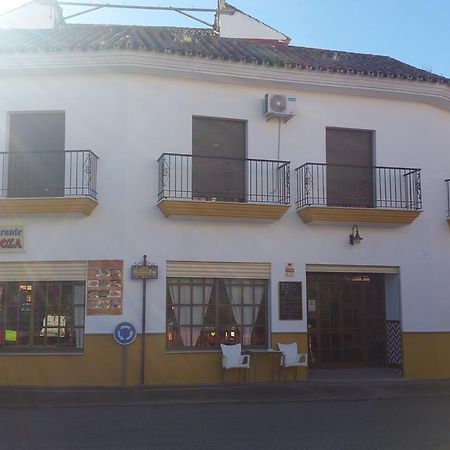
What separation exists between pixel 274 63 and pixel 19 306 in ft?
24.2

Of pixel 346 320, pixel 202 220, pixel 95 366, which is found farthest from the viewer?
pixel 346 320

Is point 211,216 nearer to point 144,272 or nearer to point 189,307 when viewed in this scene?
point 144,272

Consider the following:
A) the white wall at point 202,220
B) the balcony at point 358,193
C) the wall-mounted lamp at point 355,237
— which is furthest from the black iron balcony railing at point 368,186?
the wall-mounted lamp at point 355,237

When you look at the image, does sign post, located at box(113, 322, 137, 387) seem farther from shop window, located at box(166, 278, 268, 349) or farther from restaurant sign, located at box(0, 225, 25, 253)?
restaurant sign, located at box(0, 225, 25, 253)

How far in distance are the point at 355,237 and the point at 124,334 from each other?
5413mm

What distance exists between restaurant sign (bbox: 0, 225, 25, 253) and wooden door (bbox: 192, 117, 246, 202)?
3603 millimetres

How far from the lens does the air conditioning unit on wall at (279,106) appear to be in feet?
43.3

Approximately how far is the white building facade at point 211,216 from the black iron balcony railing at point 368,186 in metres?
0.03

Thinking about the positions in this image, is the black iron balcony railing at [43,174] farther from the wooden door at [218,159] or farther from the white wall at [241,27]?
the white wall at [241,27]

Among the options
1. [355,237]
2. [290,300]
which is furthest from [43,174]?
[355,237]

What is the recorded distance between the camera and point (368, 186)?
1395 centimetres

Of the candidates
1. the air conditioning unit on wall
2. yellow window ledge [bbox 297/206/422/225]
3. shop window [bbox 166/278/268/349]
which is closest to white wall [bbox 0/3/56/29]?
the air conditioning unit on wall

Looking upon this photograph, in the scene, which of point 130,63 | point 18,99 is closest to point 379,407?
point 130,63

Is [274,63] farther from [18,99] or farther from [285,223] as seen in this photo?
[18,99]
